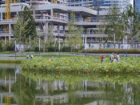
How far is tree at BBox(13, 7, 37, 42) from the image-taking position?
2633 inches

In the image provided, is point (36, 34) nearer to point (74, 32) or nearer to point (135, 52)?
point (74, 32)

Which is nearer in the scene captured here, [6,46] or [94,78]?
[94,78]

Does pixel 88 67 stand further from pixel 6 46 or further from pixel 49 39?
pixel 6 46

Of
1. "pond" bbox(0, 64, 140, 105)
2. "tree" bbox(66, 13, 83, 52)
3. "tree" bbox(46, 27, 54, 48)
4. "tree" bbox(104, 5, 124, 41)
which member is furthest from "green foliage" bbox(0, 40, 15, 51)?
"pond" bbox(0, 64, 140, 105)

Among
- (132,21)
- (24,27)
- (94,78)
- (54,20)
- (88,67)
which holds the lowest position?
(94,78)

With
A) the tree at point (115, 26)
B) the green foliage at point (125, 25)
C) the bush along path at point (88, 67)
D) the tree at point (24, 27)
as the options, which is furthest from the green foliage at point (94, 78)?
the tree at point (115, 26)

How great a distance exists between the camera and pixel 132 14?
6191 cm

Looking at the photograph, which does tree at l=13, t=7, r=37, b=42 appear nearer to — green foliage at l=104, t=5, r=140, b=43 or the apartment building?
the apartment building

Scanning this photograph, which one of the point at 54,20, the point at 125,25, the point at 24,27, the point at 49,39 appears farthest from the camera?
the point at 54,20

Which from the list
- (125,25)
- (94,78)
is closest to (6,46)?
(125,25)

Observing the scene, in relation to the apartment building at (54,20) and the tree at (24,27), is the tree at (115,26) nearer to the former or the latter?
the apartment building at (54,20)

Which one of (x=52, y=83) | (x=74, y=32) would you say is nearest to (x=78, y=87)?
(x=52, y=83)

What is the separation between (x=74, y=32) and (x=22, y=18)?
12.5 m

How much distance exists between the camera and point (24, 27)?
6888cm
